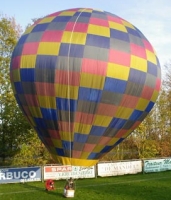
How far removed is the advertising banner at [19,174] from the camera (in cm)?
2178

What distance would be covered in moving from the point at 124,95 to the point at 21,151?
17229mm

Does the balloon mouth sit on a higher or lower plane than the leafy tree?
lower

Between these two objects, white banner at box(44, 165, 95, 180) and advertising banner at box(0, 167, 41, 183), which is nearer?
advertising banner at box(0, 167, 41, 183)

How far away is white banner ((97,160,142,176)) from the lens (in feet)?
83.9

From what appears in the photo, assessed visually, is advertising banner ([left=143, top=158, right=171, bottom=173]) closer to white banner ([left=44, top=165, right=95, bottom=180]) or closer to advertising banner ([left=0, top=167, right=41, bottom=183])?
white banner ([left=44, top=165, right=95, bottom=180])

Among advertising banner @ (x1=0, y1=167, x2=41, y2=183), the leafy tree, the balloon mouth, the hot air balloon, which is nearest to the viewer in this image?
the hot air balloon

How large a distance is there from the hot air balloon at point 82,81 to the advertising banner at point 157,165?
1227 cm

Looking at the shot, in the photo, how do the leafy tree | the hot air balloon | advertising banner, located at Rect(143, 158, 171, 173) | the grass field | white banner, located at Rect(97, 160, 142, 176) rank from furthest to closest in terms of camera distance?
the leafy tree
advertising banner, located at Rect(143, 158, 171, 173)
white banner, located at Rect(97, 160, 142, 176)
the grass field
the hot air balloon

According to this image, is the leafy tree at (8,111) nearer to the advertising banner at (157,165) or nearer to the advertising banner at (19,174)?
the advertising banner at (19,174)

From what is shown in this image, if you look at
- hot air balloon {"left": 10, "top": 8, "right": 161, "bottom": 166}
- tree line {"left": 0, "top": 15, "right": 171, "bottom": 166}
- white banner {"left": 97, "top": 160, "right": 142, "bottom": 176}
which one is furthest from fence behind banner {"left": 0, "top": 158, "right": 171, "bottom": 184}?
tree line {"left": 0, "top": 15, "right": 171, "bottom": 166}

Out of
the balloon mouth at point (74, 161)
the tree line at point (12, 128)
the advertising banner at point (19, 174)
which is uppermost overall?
the tree line at point (12, 128)

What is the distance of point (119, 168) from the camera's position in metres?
26.5

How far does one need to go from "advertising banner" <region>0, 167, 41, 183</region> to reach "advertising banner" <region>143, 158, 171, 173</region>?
31.5 ft

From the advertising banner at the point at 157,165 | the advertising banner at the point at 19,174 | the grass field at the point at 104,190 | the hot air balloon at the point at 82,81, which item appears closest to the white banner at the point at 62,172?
the grass field at the point at 104,190
